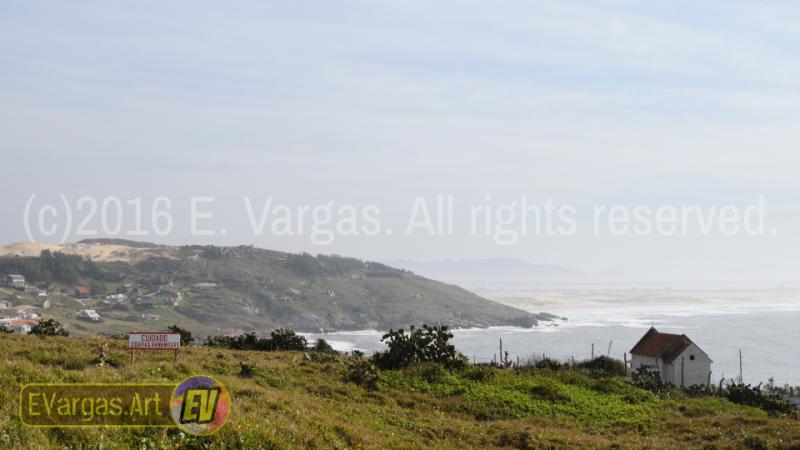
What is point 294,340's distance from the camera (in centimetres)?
4416

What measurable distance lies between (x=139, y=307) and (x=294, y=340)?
167 m

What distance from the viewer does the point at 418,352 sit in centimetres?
3578

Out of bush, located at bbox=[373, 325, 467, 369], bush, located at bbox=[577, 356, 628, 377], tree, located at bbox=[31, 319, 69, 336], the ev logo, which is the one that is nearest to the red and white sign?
the ev logo

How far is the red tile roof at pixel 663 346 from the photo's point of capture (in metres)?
61.9

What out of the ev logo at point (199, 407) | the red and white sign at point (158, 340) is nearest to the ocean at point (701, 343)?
the red and white sign at point (158, 340)

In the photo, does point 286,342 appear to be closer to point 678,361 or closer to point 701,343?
point 678,361

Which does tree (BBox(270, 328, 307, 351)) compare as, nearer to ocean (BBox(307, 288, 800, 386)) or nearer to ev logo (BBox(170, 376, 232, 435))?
ev logo (BBox(170, 376, 232, 435))

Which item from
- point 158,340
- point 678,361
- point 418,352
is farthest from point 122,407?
point 678,361

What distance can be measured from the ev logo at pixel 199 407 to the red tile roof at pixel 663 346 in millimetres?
51617

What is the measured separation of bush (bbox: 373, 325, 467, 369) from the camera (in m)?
35.2

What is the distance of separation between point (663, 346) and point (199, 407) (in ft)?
178

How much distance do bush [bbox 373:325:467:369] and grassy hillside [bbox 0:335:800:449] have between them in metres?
1.86

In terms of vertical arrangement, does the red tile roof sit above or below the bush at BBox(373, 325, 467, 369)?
below

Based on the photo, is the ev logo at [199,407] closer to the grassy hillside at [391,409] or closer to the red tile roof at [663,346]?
the grassy hillside at [391,409]
